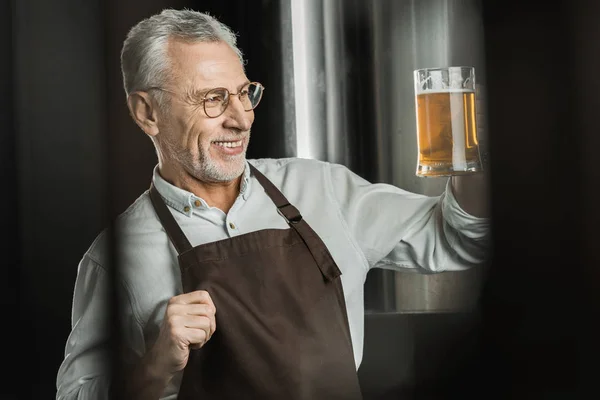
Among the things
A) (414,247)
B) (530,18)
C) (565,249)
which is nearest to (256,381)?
(414,247)

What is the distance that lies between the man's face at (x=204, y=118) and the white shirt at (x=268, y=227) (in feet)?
0.12

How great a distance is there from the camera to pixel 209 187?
0.79 metres

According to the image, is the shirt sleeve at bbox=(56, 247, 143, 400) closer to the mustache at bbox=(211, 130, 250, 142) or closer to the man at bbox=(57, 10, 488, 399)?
the man at bbox=(57, 10, 488, 399)

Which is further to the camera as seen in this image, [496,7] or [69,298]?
[69,298]

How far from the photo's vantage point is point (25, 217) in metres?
0.88

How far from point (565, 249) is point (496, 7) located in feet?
0.72

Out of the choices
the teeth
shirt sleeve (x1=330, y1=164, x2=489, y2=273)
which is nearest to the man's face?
the teeth

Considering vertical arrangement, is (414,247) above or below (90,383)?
above

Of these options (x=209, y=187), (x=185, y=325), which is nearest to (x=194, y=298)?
(x=185, y=325)

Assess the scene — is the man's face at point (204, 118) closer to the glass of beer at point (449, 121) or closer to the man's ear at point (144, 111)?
the man's ear at point (144, 111)

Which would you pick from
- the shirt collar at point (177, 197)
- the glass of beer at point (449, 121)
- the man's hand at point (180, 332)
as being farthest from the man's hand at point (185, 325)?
the glass of beer at point (449, 121)

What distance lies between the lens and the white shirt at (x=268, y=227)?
759 millimetres

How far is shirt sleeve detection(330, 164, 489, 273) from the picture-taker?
74cm

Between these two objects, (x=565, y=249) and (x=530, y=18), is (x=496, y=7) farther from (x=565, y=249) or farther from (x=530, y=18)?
(x=565, y=249)
